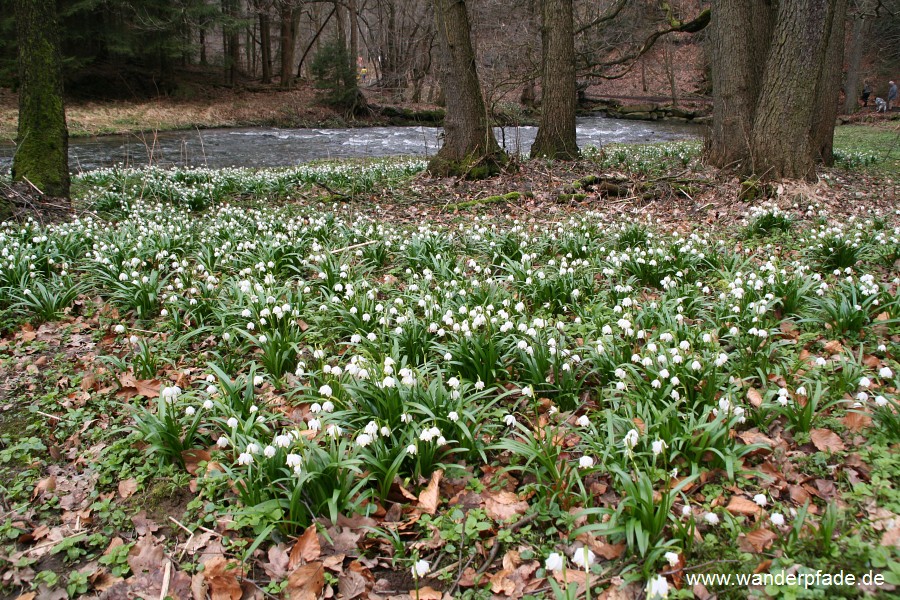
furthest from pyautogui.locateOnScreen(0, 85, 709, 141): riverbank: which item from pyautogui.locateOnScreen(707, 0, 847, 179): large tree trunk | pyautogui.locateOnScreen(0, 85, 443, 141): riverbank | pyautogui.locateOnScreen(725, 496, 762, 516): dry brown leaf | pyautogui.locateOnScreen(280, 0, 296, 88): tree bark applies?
pyautogui.locateOnScreen(725, 496, 762, 516): dry brown leaf

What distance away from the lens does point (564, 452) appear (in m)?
3.13

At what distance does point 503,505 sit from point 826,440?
181cm

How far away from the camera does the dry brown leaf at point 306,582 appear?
7.93ft

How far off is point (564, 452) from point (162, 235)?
17.3 ft

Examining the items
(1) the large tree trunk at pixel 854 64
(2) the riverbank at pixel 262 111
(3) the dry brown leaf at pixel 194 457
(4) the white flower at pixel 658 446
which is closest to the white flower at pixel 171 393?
(3) the dry brown leaf at pixel 194 457

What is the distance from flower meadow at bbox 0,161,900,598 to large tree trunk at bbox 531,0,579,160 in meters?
6.59

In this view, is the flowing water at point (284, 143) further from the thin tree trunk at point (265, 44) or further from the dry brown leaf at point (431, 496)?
the dry brown leaf at point (431, 496)

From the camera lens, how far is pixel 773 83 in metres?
7.74

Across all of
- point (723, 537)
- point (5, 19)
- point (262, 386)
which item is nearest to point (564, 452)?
point (723, 537)

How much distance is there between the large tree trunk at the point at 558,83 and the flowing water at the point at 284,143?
2901 mm

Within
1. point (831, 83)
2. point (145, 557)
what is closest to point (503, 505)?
point (145, 557)

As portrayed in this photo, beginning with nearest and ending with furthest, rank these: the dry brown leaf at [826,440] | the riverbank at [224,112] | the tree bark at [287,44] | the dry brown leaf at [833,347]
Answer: the dry brown leaf at [826,440] → the dry brown leaf at [833,347] → the riverbank at [224,112] → the tree bark at [287,44]

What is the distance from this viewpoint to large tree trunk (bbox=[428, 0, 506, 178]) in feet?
33.4

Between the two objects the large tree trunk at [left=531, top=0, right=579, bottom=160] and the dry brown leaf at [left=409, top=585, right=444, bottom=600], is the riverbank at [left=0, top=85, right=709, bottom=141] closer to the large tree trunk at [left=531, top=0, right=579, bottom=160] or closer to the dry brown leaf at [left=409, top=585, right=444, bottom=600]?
the large tree trunk at [left=531, top=0, right=579, bottom=160]
